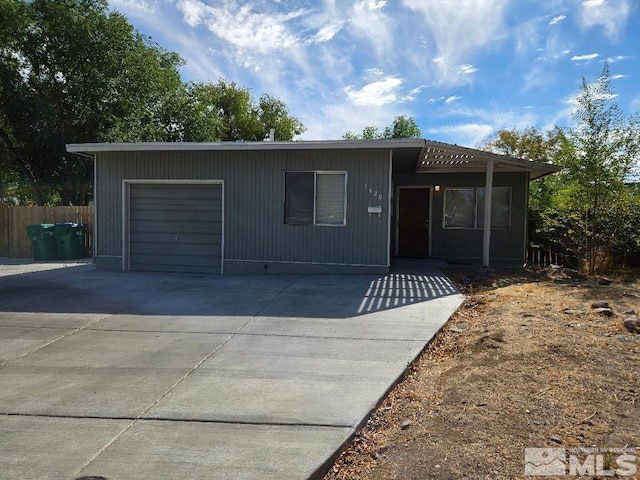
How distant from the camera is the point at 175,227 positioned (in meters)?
9.65

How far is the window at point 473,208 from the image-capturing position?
1123cm

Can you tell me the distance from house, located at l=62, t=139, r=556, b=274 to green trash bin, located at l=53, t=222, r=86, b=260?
324cm

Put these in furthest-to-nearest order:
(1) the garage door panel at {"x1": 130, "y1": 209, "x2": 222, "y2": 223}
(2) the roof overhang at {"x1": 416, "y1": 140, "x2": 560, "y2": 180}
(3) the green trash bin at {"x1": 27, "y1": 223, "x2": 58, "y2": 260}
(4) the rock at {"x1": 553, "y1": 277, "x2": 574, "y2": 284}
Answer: (3) the green trash bin at {"x1": 27, "y1": 223, "x2": 58, "y2": 260} < (1) the garage door panel at {"x1": 130, "y1": 209, "x2": 222, "y2": 223} < (2) the roof overhang at {"x1": 416, "y1": 140, "x2": 560, "y2": 180} < (4) the rock at {"x1": 553, "y1": 277, "x2": 574, "y2": 284}

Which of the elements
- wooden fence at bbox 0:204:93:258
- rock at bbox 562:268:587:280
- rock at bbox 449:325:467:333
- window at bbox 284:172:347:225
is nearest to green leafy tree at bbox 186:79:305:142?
wooden fence at bbox 0:204:93:258

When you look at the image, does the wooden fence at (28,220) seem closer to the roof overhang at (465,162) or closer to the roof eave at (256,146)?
the roof eave at (256,146)

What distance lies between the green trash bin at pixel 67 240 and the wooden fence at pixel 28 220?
0.54 meters

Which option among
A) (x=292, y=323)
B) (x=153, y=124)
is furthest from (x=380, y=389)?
(x=153, y=124)

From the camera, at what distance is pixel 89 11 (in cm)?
Answer: 1545

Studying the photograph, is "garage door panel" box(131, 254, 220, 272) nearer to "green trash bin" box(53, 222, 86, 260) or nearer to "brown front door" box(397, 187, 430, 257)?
"green trash bin" box(53, 222, 86, 260)

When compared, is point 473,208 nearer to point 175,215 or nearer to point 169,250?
point 175,215

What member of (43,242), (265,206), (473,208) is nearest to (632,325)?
(265,206)

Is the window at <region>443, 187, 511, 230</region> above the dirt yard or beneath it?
above

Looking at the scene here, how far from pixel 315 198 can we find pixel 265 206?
109 cm

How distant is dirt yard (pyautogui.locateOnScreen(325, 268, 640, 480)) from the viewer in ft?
7.99
